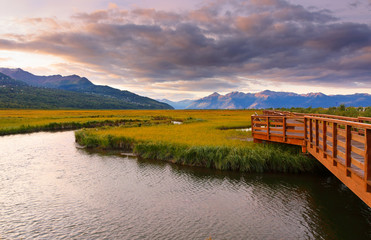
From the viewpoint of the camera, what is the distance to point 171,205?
558 inches

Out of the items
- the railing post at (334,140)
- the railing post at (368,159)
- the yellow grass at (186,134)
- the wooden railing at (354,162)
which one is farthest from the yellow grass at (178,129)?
the railing post at (368,159)

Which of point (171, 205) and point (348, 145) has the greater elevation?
point (348, 145)

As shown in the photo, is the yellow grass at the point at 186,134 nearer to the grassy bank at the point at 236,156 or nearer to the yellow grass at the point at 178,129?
the yellow grass at the point at 178,129

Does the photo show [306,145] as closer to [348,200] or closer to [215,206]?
[348,200]

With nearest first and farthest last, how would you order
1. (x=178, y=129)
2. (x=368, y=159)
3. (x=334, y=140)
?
(x=368, y=159)
(x=334, y=140)
(x=178, y=129)

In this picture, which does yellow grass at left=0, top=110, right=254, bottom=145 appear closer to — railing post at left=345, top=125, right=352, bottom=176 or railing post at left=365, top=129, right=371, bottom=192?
railing post at left=345, top=125, right=352, bottom=176

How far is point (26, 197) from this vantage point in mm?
15469

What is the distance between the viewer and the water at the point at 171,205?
11344 mm

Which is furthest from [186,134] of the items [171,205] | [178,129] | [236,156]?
[171,205]

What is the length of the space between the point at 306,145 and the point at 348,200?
14.6 feet

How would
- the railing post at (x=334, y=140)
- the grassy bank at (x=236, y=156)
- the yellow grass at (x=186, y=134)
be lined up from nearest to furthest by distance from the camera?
the railing post at (x=334, y=140), the grassy bank at (x=236, y=156), the yellow grass at (x=186, y=134)

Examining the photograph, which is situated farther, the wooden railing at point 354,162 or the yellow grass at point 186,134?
the yellow grass at point 186,134

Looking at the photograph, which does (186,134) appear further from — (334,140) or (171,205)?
(334,140)

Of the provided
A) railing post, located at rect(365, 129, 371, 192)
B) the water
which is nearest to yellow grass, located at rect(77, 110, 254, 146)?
the water
